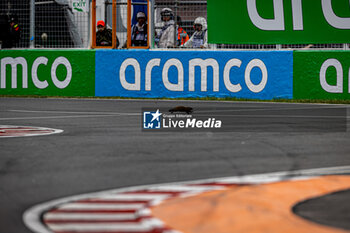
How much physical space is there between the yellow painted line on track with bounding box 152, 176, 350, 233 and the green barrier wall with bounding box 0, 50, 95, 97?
1601 cm

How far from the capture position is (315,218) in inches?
220

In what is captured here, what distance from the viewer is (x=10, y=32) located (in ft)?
77.0

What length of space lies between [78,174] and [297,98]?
13.9m

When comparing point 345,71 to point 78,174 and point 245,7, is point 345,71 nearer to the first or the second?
point 245,7

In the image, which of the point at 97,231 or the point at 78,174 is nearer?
the point at 97,231

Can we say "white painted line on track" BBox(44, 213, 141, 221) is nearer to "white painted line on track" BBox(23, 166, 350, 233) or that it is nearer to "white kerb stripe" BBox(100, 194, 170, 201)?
"white painted line on track" BBox(23, 166, 350, 233)

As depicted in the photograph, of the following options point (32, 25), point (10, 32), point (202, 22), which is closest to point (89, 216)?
point (202, 22)

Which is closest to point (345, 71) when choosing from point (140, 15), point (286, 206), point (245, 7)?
point (245, 7)

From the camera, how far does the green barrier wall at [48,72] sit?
896 inches

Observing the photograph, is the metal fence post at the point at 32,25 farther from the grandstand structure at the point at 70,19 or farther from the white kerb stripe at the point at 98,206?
the white kerb stripe at the point at 98,206

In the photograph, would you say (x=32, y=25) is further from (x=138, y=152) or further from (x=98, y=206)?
(x=98, y=206)

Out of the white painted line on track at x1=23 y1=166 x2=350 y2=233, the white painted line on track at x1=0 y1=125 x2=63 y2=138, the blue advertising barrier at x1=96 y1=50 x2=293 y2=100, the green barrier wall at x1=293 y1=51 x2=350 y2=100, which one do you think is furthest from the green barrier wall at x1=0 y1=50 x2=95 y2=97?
the white painted line on track at x1=23 y1=166 x2=350 y2=233

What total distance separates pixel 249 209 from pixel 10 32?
739 inches

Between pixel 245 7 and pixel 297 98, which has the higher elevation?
pixel 245 7
